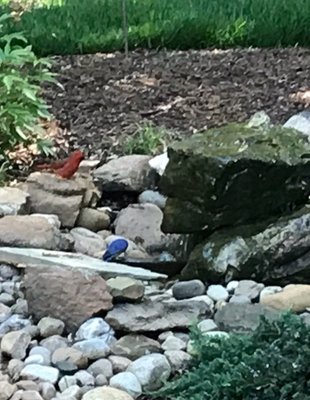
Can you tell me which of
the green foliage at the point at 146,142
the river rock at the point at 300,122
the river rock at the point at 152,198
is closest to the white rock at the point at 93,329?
the river rock at the point at 152,198

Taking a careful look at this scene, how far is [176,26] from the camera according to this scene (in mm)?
8086

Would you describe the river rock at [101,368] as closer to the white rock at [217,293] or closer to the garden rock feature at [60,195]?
the white rock at [217,293]

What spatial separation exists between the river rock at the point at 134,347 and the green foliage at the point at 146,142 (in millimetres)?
2118

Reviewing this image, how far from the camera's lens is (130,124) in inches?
246

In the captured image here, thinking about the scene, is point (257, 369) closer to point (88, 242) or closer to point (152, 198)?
point (88, 242)

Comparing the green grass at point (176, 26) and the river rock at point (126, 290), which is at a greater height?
the river rock at point (126, 290)

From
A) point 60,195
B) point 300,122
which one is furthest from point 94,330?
point 300,122

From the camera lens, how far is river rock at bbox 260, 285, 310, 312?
3.84 m

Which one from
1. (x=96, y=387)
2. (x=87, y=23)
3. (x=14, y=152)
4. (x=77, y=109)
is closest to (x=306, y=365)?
(x=96, y=387)

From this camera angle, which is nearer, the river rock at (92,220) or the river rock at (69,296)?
Answer: the river rock at (69,296)

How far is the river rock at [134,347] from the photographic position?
3.59m

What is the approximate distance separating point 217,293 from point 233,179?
1.46 ft

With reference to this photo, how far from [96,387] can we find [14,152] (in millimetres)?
2574

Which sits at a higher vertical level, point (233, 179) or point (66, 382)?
point (233, 179)
